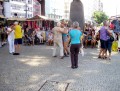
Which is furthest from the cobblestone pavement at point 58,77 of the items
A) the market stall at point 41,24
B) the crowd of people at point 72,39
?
the market stall at point 41,24

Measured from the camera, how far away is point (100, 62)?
12906 millimetres

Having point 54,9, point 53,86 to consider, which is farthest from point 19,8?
point 53,86

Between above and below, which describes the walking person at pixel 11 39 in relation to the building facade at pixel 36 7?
below

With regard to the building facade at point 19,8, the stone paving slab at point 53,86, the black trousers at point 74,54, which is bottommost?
the stone paving slab at point 53,86

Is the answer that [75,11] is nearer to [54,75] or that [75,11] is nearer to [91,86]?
[54,75]

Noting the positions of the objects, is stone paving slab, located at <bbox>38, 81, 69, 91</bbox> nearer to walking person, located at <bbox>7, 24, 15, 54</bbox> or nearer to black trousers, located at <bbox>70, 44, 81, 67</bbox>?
black trousers, located at <bbox>70, 44, 81, 67</bbox>

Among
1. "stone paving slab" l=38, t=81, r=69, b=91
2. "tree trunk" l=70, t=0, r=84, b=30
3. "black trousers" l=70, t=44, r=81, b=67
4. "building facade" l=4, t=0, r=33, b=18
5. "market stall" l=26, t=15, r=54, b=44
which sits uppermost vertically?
"building facade" l=4, t=0, r=33, b=18

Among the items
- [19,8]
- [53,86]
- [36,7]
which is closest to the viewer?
[53,86]

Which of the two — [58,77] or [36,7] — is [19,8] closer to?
[36,7]

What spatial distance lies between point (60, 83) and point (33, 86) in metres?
0.84

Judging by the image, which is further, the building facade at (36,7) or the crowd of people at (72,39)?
the building facade at (36,7)

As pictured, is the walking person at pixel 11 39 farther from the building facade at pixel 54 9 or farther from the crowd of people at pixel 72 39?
the building facade at pixel 54 9

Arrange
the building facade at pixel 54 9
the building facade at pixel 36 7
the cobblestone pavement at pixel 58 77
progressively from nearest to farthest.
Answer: the cobblestone pavement at pixel 58 77 → the building facade at pixel 36 7 → the building facade at pixel 54 9

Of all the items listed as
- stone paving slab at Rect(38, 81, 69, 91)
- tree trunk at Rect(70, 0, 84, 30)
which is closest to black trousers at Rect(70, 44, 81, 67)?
stone paving slab at Rect(38, 81, 69, 91)
